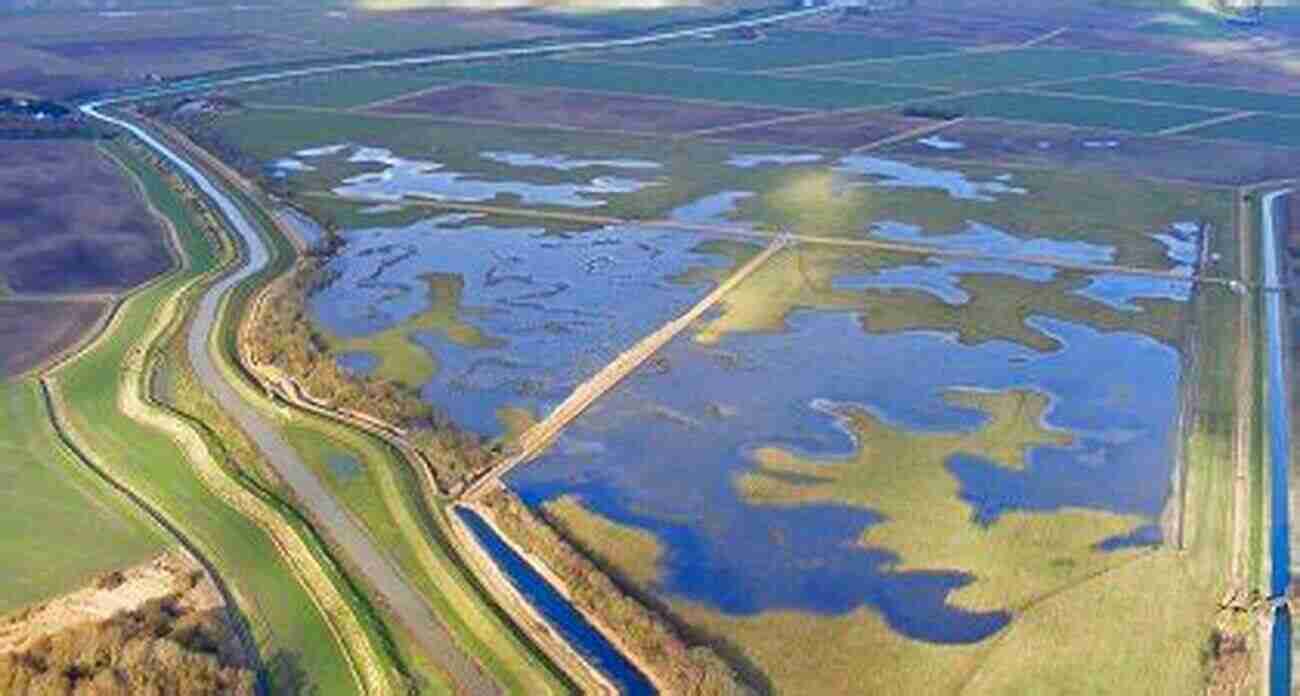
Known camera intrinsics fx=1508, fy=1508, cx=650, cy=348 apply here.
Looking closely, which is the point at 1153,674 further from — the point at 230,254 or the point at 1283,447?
the point at 230,254

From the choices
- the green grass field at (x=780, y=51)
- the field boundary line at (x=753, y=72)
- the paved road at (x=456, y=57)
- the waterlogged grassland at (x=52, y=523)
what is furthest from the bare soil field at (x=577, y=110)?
the waterlogged grassland at (x=52, y=523)

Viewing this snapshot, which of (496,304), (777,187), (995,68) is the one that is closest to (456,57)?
(995,68)

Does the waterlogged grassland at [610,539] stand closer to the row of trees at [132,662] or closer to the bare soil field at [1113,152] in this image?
the row of trees at [132,662]

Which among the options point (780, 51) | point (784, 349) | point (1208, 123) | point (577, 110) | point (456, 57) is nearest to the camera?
point (784, 349)

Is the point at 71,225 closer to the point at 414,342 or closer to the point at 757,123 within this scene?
the point at 414,342

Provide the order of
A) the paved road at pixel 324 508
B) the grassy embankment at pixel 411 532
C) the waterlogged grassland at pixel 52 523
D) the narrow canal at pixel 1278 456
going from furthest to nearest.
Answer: the waterlogged grassland at pixel 52 523 < the narrow canal at pixel 1278 456 < the paved road at pixel 324 508 < the grassy embankment at pixel 411 532

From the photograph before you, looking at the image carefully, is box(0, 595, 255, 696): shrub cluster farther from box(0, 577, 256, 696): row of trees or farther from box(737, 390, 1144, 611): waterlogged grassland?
box(737, 390, 1144, 611): waterlogged grassland
